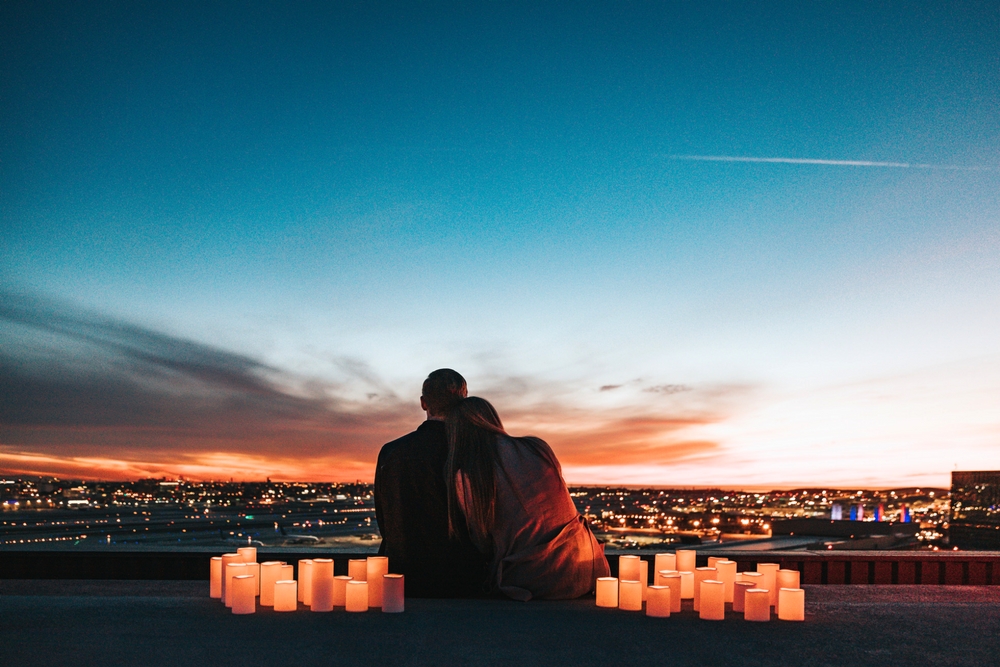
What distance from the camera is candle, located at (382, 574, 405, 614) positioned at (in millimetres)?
3574

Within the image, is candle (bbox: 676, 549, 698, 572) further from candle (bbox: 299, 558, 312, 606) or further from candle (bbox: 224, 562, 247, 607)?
candle (bbox: 224, 562, 247, 607)

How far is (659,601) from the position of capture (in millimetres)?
3643

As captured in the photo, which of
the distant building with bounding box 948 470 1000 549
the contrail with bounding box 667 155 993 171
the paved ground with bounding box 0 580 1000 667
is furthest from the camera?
the distant building with bounding box 948 470 1000 549

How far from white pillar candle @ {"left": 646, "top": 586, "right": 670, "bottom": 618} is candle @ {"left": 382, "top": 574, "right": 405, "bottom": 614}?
119 centimetres

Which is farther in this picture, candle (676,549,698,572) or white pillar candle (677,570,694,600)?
candle (676,549,698,572)

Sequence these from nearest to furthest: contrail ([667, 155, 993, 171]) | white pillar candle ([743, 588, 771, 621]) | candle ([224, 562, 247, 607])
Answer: white pillar candle ([743, 588, 771, 621]), candle ([224, 562, 247, 607]), contrail ([667, 155, 993, 171])

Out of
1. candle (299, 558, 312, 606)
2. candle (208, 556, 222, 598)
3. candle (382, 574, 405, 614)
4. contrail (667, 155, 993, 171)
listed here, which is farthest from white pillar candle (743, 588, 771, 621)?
contrail (667, 155, 993, 171)

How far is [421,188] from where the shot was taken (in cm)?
1379

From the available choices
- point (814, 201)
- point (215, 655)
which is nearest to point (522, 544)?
point (215, 655)

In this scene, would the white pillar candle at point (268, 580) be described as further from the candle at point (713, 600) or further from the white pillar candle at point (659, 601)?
the candle at point (713, 600)

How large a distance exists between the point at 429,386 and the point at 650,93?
26.9 ft

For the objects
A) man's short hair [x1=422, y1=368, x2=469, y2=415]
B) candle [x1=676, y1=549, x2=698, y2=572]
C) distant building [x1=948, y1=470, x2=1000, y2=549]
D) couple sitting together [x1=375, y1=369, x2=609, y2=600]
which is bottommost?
distant building [x1=948, y1=470, x2=1000, y2=549]

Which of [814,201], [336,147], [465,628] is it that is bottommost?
[465,628]

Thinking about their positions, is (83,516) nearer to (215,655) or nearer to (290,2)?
(290,2)
